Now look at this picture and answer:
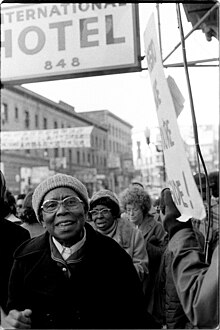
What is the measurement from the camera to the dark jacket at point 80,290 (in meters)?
1.93

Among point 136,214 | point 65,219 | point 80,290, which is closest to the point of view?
point 80,290

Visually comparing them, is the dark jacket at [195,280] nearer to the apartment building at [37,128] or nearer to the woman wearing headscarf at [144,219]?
the woman wearing headscarf at [144,219]

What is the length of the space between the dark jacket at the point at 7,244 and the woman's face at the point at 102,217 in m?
0.81

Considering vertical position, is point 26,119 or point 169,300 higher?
point 26,119

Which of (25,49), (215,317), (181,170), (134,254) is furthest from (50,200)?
(25,49)

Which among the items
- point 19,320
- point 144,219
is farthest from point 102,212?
point 19,320

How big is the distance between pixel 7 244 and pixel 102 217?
3.31 feet

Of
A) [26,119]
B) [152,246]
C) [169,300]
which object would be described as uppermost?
[26,119]

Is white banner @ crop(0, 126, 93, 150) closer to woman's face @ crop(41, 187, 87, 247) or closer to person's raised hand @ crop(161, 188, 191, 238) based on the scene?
woman's face @ crop(41, 187, 87, 247)

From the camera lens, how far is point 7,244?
2.62m

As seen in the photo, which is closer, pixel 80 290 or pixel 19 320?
pixel 19 320

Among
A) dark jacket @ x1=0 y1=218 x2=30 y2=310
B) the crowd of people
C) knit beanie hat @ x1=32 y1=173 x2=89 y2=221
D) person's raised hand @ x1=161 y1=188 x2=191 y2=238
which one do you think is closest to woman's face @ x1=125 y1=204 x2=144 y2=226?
dark jacket @ x1=0 y1=218 x2=30 y2=310

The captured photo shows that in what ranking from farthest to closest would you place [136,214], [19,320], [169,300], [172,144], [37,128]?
[37,128] < [136,214] < [169,300] < [19,320] < [172,144]

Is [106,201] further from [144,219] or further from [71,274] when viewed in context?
[71,274]
